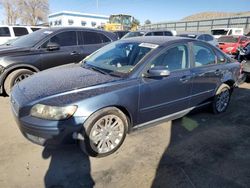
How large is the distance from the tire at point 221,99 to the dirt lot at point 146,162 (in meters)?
0.68

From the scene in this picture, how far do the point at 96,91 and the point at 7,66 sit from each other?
3.36 m

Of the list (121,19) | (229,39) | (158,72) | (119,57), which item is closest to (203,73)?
(158,72)

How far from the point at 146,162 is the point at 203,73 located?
2.01 metres

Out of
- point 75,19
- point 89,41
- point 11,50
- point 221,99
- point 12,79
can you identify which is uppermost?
point 75,19

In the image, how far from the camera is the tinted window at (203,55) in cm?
416

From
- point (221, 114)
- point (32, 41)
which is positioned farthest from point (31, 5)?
point (221, 114)

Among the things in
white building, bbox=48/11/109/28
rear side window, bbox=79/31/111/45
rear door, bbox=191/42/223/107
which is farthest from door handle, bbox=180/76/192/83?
white building, bbox=48/11/109/28

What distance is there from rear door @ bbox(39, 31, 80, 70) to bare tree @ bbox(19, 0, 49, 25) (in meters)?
47.9

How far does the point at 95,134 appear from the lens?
3.12 meters

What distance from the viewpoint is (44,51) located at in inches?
232

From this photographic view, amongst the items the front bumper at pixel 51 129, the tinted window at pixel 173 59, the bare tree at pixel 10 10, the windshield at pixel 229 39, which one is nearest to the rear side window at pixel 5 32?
the front bumper at pixel 51 129

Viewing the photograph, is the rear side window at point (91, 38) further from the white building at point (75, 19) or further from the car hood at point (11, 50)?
the white building at point (75, 19)

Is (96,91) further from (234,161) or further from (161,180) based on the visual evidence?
(234,161)

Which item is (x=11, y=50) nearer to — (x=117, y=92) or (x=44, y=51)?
(x=44, y=51)
